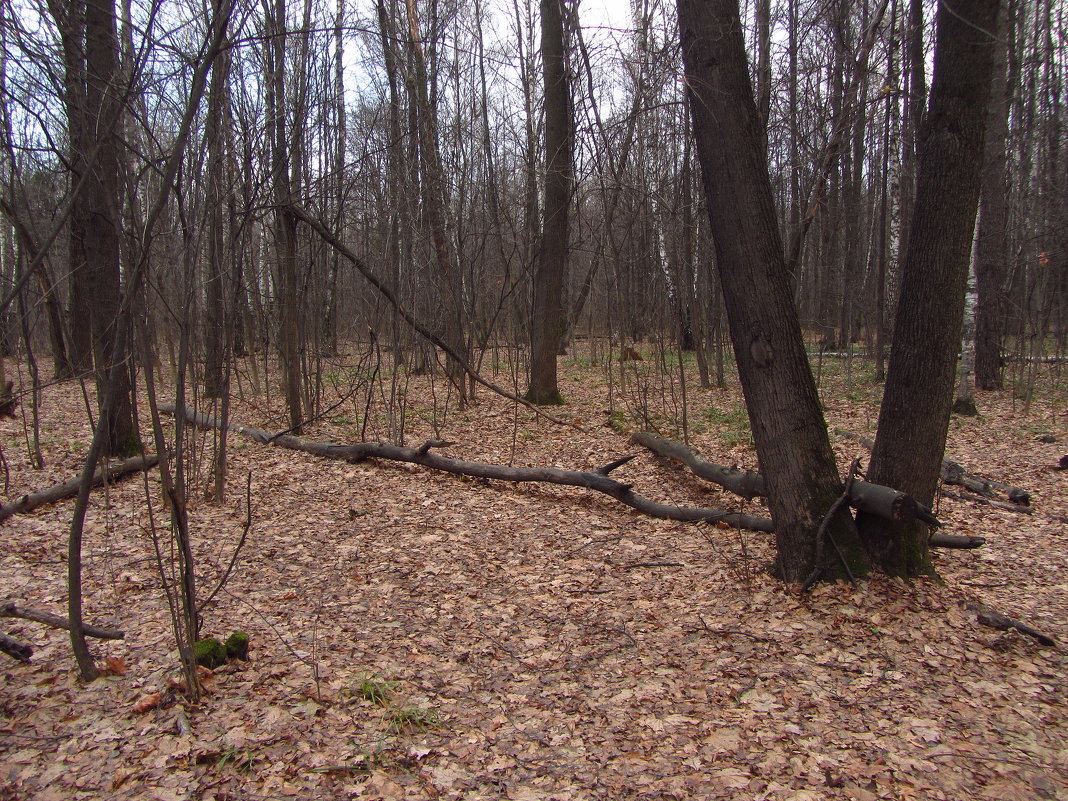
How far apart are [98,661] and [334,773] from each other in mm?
1471

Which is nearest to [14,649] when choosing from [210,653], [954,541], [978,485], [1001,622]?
[210,653]

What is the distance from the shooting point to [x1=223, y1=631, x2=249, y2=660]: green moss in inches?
130

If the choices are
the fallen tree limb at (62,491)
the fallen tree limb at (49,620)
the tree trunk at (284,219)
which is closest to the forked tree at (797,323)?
the fallen tree limb at (49,620)

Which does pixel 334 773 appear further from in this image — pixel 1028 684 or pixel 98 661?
pixel 1028 684

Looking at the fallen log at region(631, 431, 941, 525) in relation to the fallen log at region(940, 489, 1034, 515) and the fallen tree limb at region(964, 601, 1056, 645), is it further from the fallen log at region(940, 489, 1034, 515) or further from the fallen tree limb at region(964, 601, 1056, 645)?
the fallen log at region(940, 489, 1034, 515)

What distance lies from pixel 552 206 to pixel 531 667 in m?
8.49

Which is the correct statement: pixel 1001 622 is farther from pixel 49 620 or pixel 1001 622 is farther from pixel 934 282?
pixel 49 620

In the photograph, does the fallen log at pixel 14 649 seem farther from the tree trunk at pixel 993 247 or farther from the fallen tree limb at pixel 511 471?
the tree trunk at pixel 993 247

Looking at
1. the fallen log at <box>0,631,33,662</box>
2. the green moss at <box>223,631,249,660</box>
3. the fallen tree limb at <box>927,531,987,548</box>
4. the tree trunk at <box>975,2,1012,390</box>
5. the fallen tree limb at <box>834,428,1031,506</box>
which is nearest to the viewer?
the fallen log at <box>0,631,33,662</box>

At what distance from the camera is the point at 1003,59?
403 inches

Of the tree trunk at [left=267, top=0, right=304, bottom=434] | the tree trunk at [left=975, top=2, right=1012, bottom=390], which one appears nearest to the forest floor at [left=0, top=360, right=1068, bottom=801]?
the tree trunk at [left=267, top=0, right=304, bottom=434]

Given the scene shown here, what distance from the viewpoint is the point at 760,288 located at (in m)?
3.93

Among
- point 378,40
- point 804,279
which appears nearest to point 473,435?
point 378,40

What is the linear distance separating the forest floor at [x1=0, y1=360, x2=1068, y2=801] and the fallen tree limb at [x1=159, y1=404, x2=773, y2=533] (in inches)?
6.5
